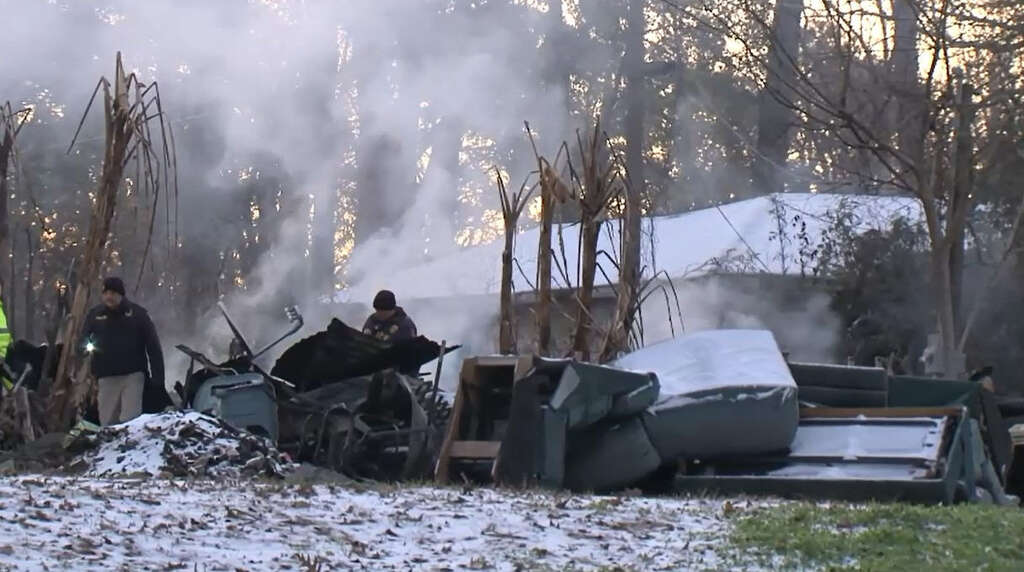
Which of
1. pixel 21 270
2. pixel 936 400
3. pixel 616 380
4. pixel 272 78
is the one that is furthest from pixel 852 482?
pixel 21 270

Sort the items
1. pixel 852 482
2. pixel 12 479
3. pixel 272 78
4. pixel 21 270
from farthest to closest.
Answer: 1. pixel 21 270
2. pixel 272 78
3. pixel 852 482
4. pixel 12 479

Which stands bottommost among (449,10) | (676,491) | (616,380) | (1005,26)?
(676,491)

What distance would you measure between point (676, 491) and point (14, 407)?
4878mm

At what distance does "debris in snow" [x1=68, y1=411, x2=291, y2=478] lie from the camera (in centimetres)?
916

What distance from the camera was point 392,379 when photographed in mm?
10664

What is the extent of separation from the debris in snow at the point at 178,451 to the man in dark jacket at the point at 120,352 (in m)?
2.23

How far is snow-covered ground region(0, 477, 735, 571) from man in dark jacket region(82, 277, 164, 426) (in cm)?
447

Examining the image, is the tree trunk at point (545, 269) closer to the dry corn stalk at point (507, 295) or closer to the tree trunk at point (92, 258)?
the dry corn stalk at point (507, 295)

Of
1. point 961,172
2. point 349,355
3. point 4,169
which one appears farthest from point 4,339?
point 961,172

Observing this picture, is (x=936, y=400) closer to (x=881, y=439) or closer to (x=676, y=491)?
(x=881, y=439)

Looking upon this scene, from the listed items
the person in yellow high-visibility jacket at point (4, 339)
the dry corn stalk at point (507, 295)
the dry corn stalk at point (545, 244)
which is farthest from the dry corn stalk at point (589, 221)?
the person in yellow high-visibility jacket at point (4, 339)

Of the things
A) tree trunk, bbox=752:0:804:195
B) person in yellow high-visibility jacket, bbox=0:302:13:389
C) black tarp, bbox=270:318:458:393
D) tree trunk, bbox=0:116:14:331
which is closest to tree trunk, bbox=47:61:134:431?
person in yellow high-visibility jacket, bbox=0:302:13:389

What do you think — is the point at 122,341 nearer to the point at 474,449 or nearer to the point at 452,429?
the point at 452,429

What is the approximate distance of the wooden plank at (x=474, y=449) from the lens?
976 centimetres
